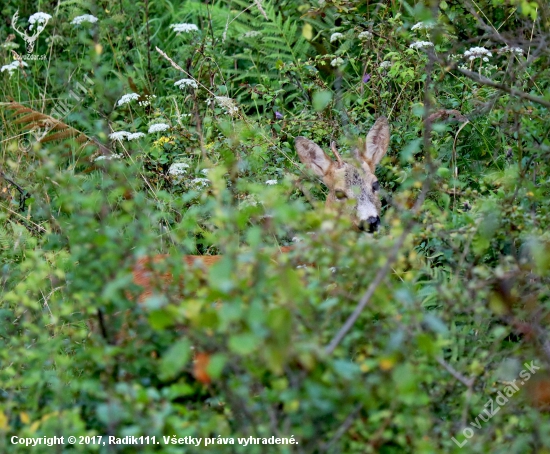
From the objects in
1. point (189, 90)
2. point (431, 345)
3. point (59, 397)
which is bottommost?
point (189, 90)

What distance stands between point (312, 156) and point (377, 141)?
1.49 ft

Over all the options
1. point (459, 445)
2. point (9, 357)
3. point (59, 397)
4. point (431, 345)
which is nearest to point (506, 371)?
point (459, 445)

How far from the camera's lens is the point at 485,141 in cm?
586

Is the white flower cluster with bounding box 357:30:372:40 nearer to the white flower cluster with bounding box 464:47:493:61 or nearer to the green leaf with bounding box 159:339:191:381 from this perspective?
the white flower cluster with bounding box 464:47:493:61

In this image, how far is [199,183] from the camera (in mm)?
5578

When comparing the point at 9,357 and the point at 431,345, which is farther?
the point at 9,357

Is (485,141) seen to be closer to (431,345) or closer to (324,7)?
(324,7)

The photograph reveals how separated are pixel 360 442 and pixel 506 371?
530 mm

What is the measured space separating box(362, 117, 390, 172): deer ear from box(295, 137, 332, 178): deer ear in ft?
0.87

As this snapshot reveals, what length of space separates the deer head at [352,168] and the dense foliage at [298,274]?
4.4 inches

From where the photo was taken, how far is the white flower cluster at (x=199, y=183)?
5500 millimetres

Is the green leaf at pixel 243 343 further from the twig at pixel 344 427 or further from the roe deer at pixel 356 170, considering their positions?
the roe deer at pixel 356 170

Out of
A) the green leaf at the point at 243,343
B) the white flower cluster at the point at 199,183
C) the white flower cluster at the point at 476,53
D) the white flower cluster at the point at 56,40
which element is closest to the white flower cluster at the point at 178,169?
the white flower cluster at the point at 199,183

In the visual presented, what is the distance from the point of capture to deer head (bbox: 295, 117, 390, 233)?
5.86 m
